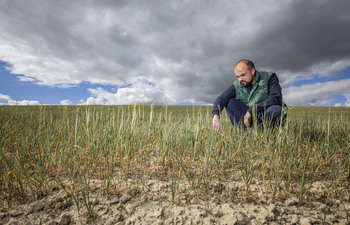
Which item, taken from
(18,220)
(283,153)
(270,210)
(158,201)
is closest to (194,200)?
(158,201)

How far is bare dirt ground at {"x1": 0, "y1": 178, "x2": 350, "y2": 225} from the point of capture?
0.98 m

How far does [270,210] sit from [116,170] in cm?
131

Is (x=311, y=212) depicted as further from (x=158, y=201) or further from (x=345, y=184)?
(x=158, y=201)

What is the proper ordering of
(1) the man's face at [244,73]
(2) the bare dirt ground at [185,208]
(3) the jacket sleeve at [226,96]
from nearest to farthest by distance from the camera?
(2) the bare dirt ground at [185,208], (1) the man's face at [244,73], (3) the jacket sleeve at [226,96]

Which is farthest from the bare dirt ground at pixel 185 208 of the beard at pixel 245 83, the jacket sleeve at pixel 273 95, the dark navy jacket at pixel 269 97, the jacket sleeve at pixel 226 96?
the jacket sleeve at pixel 226 96

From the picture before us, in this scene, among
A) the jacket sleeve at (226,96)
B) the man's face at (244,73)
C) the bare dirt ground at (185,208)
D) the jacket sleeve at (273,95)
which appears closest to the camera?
the bare dirt ground at (185,208)

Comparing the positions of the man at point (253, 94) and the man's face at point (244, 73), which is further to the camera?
the man's face at point (244, 73)

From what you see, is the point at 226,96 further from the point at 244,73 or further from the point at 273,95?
the point at 273,95

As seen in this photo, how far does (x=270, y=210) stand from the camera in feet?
3.40

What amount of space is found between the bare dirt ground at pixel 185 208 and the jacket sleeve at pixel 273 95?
1.50 metres

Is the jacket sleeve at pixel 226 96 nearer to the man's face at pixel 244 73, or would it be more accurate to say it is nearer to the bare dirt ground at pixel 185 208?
the man's face at pixel 244 73

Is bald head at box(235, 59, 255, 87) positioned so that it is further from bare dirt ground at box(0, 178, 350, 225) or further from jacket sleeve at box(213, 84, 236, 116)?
bare dirt ground at box(0, 178, 350, 225)

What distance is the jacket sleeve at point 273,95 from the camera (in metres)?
2.58

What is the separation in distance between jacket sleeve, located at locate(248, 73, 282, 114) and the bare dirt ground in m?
1.50
